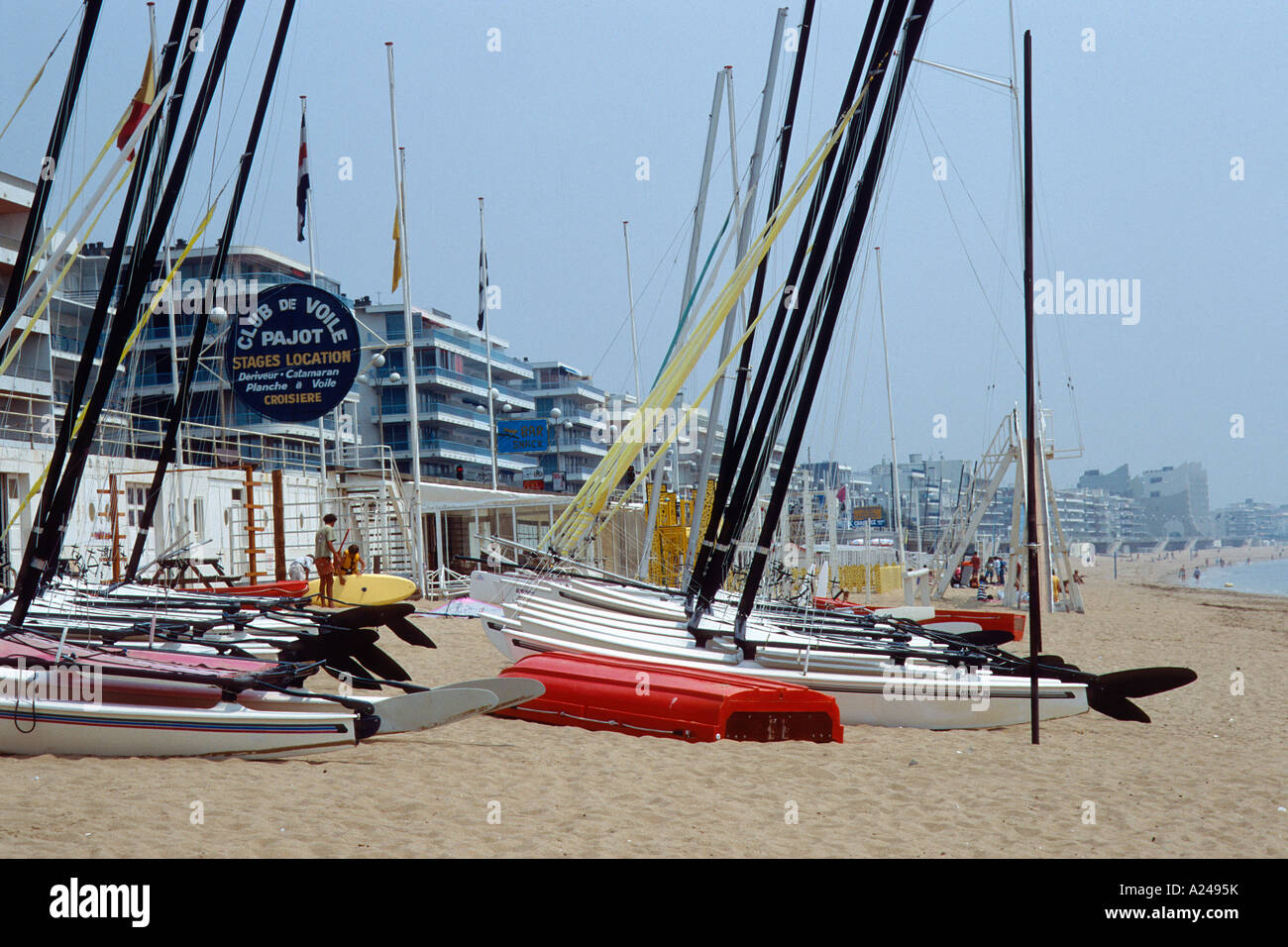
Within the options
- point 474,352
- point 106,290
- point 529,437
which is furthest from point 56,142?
point 474,352

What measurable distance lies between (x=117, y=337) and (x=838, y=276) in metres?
7.68

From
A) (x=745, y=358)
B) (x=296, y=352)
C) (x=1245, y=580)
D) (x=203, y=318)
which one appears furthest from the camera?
(x=1245, y=580)

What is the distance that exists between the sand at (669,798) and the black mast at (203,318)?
6201 millimetres

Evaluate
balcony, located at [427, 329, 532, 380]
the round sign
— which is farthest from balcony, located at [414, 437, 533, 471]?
the round sign

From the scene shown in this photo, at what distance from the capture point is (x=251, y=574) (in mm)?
20016

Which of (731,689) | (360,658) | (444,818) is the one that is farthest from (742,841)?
(360,658)

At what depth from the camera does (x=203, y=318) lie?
14.1 metres

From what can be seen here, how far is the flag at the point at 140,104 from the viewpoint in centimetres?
1396

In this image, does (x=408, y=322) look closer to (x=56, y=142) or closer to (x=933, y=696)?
(x=56, y=142)

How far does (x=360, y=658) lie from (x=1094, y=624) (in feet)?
67.7

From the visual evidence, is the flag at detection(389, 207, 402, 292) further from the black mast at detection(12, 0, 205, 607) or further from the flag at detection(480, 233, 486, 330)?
the black mast at detection(12, 0, 205, 607)

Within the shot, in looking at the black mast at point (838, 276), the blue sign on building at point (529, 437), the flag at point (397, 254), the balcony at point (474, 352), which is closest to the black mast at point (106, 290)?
the black mast at point (838, 276)

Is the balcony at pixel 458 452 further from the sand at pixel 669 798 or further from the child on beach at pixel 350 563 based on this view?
the sand at pixel 669 798
